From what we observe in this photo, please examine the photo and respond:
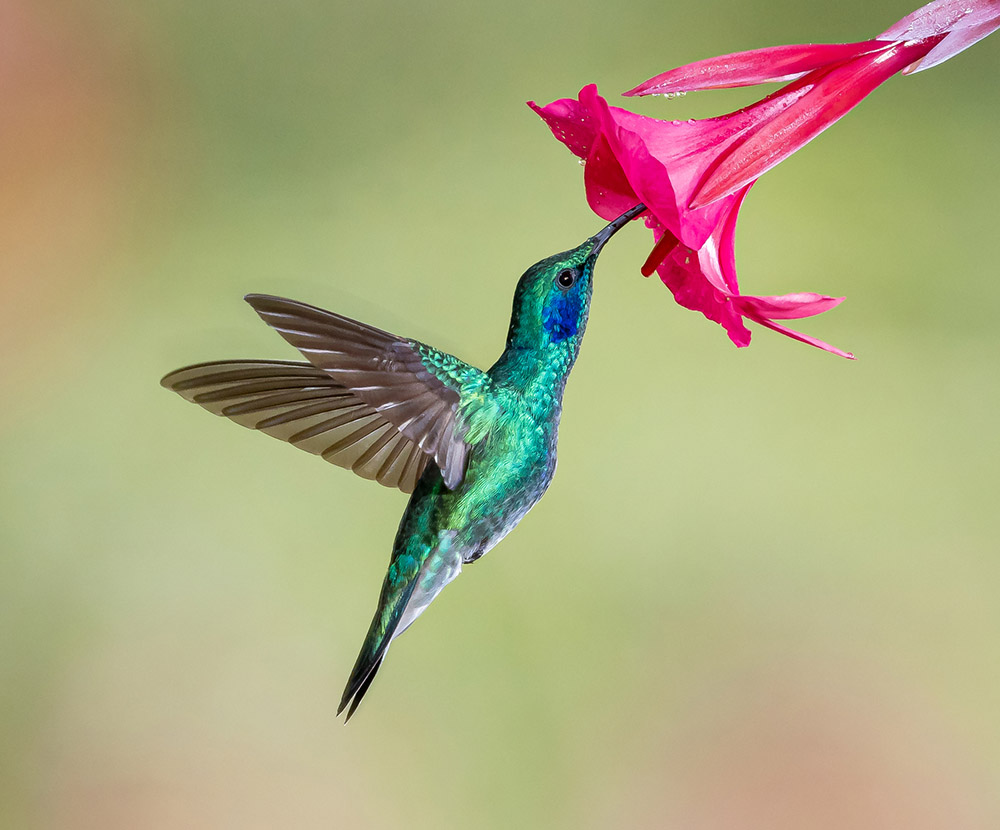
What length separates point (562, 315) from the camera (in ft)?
1.69

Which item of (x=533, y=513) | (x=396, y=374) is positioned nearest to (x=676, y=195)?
(x=396, y=374)

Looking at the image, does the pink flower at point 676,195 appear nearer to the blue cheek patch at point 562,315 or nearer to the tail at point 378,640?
the blue cheek patch at point 562,315

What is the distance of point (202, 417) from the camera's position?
147 cm

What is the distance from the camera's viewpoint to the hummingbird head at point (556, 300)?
50 centimetres

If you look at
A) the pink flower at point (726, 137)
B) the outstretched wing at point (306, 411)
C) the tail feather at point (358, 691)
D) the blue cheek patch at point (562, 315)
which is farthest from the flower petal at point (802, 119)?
the tail feather at point (358, 691)

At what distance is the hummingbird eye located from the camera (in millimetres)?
500

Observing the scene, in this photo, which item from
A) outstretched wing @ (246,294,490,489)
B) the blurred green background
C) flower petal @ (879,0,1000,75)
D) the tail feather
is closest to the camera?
flower petal @ (879,0,1000,75)

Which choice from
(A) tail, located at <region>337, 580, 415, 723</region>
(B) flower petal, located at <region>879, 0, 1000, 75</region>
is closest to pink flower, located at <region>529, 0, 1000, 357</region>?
(B) flower petal, located at <region>879, 0, 1000, 75</region>

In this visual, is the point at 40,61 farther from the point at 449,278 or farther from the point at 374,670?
the point at 374,670

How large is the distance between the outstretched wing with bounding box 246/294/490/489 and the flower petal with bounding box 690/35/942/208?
0.61ft

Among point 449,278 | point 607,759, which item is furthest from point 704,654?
point 449,278

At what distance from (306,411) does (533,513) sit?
898 mm

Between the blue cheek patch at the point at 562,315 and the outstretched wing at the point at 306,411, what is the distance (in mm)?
113

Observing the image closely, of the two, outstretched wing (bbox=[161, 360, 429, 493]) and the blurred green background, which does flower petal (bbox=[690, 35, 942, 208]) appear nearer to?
outstretched wing (bbox=[161, 360, 429, 493])
